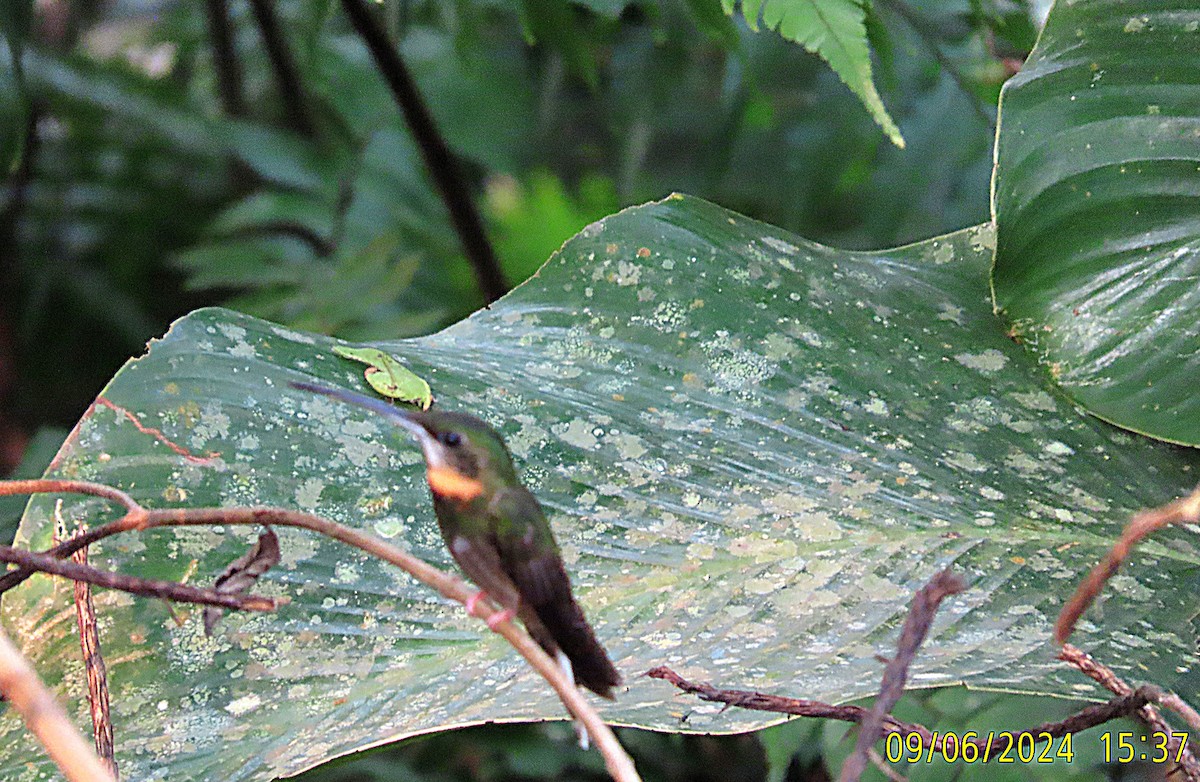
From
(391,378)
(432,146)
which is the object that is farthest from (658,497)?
(432,146)

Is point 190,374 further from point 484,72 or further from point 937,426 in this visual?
point 484,72

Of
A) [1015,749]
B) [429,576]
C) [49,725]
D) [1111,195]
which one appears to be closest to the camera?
[49,725]

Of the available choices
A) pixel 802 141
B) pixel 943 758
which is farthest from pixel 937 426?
pixel 802 141

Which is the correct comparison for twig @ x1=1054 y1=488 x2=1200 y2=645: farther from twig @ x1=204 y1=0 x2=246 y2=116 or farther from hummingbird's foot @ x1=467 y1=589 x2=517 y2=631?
twig @ x1=204 y1=0 x2=246 y2=116

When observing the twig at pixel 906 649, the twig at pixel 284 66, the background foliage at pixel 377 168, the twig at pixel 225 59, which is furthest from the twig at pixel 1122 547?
the twig at pixel 225 59

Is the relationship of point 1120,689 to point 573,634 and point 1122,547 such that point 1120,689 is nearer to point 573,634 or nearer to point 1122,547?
point 1122,547
